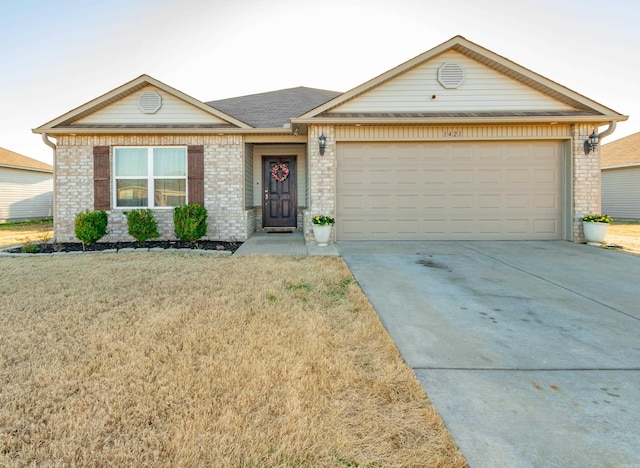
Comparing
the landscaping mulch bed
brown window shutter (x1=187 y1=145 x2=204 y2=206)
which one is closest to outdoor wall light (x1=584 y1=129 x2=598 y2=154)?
the landscaping mulch bed

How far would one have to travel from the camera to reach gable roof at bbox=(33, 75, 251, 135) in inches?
326

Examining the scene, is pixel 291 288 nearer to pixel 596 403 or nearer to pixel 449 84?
pixel 596 403

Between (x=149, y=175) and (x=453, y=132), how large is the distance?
25.8ft

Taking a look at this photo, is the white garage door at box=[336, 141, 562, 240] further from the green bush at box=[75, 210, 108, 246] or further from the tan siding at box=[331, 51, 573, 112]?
the green bush at box=[75, 210, 108, 246]

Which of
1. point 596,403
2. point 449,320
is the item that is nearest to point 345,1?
point 449,320

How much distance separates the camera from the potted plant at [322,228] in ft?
24.8

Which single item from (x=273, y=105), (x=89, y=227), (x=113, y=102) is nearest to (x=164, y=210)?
(x=89, y=227)

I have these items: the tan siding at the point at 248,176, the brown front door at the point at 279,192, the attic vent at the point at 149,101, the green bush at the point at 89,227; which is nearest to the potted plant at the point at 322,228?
the tan siding at the point at 248,176

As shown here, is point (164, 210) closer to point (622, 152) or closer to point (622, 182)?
point (622, 182)

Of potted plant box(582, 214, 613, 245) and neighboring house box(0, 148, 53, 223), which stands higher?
neighboring house box(0, 148, 53, 223)

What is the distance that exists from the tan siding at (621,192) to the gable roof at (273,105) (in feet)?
48.0

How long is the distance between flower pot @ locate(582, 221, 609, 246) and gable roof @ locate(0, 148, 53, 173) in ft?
72.9

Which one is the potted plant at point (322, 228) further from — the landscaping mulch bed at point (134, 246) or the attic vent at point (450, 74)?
the attic vent at point (450, 74)

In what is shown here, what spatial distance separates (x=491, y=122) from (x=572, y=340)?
6.23 meters
